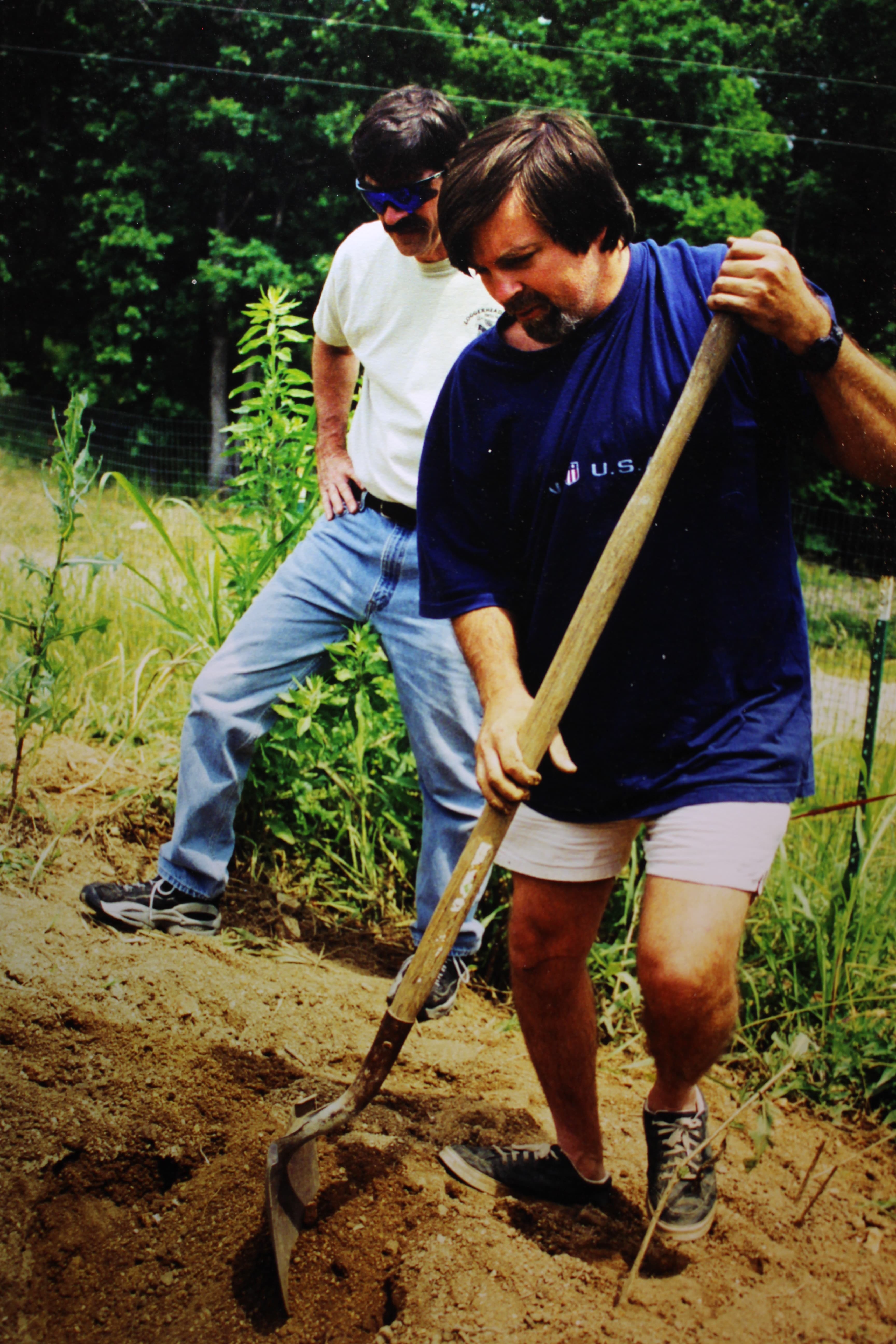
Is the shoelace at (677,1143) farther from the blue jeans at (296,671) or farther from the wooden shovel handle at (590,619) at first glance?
the blue jeans at (296,671)

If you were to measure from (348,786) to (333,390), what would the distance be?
120 centimetres

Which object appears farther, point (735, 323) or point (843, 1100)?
point (843, 1100)

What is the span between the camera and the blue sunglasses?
255 cm

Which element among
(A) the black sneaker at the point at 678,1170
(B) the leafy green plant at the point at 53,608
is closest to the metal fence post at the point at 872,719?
(A) the black sneaker at the point at 678,1170

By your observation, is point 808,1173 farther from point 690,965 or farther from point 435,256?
point 435,256

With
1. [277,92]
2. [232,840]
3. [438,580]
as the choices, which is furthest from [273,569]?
[277,92]

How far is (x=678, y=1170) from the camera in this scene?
68.9 inches

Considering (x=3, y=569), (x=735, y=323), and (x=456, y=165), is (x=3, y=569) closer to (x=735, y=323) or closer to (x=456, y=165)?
(x=456, y=165)

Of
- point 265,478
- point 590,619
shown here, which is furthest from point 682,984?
point 265,478

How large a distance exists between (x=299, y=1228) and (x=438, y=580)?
1176 mm

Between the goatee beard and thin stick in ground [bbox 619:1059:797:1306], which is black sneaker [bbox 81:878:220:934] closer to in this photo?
thin stick in ground [bbox 619:1059:797:1306]

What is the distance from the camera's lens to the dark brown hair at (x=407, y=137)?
2.55 metres

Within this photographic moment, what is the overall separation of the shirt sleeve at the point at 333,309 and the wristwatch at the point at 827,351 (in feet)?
5.32

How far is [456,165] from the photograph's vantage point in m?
1.77
